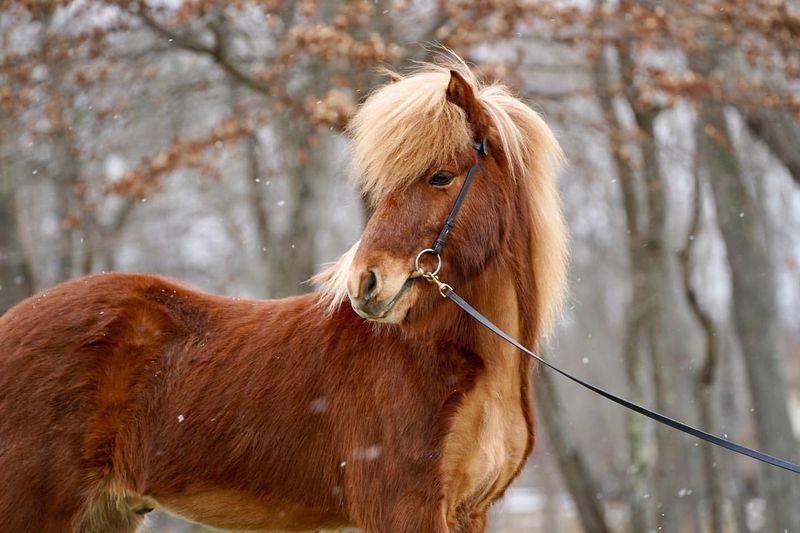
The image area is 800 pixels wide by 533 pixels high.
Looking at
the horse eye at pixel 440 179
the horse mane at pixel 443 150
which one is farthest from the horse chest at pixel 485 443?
the horse eye at pixel 440 179

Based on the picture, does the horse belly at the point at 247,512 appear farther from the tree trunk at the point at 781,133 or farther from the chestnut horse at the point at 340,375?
the tree trunk at the point at 781,133

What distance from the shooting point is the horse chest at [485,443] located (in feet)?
12.9

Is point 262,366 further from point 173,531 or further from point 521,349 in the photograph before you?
point 173,531

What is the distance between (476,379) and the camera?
4.03 metres

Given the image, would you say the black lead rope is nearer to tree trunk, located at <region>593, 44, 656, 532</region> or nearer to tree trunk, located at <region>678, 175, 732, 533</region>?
tree trunk, located at <region>593, 44, 656, 532</region>

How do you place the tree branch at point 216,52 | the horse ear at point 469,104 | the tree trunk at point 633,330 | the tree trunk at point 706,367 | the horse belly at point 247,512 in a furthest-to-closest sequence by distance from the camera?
1. the tree trunk at point 706,367
2. the tree trunk at point 633,330
3. the tree branch at point 216,52
4. the horse belly at point 247,512
5. the horse ear at point 469,104

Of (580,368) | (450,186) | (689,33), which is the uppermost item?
(450,186)

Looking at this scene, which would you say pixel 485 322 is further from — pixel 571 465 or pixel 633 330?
pixel 633 330

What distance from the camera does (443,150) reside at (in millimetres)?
Result: 3980

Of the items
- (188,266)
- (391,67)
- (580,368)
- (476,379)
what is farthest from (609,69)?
(580,368)

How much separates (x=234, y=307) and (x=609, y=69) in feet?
24.2

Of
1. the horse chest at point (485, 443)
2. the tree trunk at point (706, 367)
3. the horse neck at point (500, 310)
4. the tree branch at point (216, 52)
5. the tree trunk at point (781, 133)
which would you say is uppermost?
the horse neck at point (500, 310)

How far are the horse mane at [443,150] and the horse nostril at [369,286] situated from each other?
1.50ft

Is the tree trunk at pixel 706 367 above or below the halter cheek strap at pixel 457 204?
below
